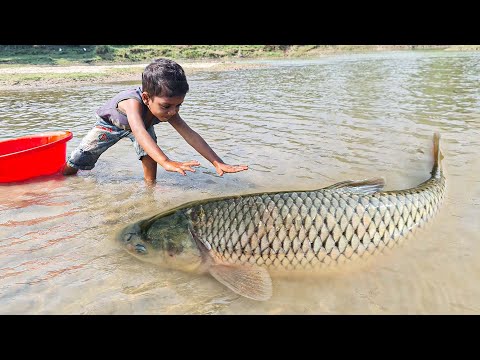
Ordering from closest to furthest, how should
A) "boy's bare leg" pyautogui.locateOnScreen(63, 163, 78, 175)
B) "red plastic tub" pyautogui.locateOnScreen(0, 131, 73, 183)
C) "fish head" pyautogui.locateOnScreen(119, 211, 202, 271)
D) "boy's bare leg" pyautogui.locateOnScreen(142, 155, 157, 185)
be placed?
"fish head" pyautogui.locateOnScreen(119, 211, 202, 271), "red plastic tub" pyautogui.locateOnScreen(0, 131, 73, 183), "boy's bare leg" pyautogui.locateOnScreen(142, 155, 157, 185), "boy's bare leg" pyautogui.locateOnScreen(63, 163, 78, 175)

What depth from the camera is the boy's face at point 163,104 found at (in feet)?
11.7

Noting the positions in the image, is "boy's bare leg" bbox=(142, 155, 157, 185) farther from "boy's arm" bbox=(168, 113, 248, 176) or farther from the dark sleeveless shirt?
"boy's arm" bbox=(168, 113, 248, 176)

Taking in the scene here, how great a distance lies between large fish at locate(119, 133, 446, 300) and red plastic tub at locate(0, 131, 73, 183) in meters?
2.37

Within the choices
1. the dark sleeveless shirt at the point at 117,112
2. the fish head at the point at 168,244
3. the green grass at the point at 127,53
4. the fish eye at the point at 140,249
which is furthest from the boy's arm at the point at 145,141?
the green grass at the point at 127,53

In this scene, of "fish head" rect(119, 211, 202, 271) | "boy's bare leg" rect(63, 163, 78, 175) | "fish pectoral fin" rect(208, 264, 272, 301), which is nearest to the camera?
"fish pectoral fin" rect(208, 264, 272, 301)

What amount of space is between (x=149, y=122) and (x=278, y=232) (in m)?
2.26

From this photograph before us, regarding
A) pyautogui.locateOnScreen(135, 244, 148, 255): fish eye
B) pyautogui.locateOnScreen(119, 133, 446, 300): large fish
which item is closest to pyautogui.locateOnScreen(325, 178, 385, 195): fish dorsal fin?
pyautogui.locateOnScreen(119, 133, 446, 300): large fish

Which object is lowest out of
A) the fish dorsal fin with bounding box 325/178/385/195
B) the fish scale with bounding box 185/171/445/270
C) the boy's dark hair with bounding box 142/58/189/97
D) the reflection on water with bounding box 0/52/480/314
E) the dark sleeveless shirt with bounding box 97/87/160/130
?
the reflection on water with bounding box 0/52/480/314

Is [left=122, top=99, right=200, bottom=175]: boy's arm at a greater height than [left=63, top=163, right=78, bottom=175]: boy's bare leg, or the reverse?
[left=122, top=99, right=200, bottom=175]: boy's arm

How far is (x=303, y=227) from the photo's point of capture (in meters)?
2.50

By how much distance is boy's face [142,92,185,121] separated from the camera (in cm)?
356

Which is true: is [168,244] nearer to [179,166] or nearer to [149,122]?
[179,166]

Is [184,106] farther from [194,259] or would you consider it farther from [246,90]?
[194,259]

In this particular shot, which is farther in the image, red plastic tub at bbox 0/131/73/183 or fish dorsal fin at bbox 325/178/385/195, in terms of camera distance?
red plastic tub at bbox 0/131/73/183
